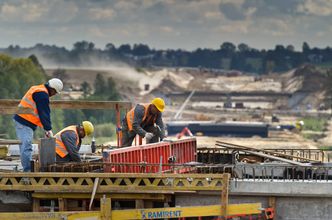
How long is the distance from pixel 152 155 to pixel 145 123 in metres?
1.90

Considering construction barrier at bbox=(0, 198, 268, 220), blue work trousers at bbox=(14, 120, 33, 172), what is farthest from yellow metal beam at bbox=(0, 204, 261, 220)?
blue work trousers at bbox=(14, 120, 33, 172)

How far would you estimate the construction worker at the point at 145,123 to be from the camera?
20703 mm

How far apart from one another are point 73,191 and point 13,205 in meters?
1.22

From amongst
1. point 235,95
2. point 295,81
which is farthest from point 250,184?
point 295,81

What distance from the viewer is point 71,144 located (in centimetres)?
1908

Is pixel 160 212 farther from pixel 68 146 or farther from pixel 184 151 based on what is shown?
pixel 184 151

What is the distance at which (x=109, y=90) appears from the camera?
113 metres

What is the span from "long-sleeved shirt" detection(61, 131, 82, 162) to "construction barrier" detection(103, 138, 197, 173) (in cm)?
73

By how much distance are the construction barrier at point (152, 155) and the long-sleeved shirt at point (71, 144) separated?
73cm

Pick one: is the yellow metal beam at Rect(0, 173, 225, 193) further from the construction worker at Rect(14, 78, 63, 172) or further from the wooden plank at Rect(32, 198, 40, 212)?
the construction worker at Rect(14, 78, 63, 172)

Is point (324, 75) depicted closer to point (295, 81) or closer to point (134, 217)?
point (295, 81)

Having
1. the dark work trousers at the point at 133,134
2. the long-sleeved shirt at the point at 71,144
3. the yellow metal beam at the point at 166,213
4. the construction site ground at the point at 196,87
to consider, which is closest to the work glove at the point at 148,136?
the dark work trousers at the point at 133,134

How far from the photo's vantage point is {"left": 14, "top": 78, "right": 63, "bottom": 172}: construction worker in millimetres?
18891

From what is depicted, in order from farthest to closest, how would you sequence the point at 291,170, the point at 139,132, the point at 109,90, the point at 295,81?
the point at 295,81, the point at 109,90, the point at 139,132, the point at 291,170
